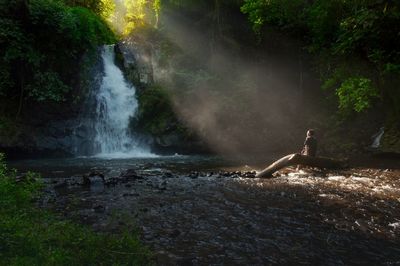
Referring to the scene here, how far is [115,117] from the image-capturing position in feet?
90.4

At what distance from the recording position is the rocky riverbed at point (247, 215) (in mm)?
6703

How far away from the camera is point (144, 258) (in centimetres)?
569

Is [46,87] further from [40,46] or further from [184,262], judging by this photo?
[184,262]

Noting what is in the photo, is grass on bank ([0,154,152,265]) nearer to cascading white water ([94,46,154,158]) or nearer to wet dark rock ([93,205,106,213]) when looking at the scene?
wet dark rock ([93,205,106,213])

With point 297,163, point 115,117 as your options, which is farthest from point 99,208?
point 115,117

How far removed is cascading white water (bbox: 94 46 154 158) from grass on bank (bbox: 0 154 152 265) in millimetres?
18745

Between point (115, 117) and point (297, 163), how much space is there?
1591cm

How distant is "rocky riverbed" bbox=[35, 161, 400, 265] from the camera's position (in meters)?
A: 6.70

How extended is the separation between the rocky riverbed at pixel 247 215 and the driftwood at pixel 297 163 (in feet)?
2.64

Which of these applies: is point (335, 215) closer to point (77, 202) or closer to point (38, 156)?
point (77, 202)

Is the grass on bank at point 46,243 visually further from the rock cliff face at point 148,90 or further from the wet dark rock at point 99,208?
the rock cliff face at point 148,90

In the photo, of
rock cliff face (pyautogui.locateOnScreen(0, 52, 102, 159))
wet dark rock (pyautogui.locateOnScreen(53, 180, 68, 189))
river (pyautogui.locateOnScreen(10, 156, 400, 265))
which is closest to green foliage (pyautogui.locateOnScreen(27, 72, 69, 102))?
rock cliff face (pyautogui.locateOnScreen(0, 52, 102, 159))

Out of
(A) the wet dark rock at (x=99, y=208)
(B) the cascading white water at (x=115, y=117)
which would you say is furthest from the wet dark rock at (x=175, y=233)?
(B) the cascading white water at (x=115, y=117)

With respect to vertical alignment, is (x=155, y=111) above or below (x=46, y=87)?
below
